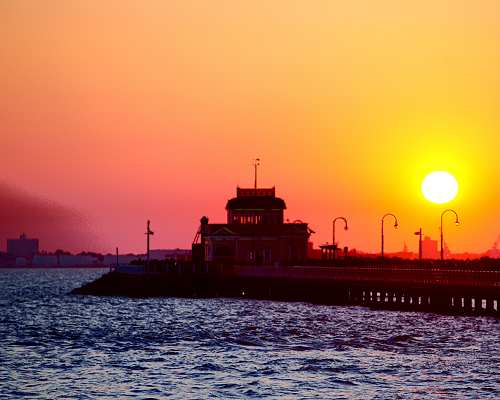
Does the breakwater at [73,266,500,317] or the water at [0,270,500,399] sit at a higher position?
the breakwater at [73,266,500,317]

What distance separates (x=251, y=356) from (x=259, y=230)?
9070 centimetres

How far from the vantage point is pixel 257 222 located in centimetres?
16175

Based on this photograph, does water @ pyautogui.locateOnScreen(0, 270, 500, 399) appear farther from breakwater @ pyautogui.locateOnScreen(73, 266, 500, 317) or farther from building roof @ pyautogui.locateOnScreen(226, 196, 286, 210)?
building roof @ pyautogui.locateOnScreen(226, 196, 286, 210)

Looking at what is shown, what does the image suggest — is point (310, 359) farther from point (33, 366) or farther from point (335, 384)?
point (33, 366)

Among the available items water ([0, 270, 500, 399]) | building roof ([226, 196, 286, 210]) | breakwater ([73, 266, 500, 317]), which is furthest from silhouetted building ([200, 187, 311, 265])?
water ([0, 270, 500, 399])

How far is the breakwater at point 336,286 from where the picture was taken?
90.1 m

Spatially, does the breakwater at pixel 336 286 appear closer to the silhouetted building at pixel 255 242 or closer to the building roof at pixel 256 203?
the silhouetted building at pixel 255 242

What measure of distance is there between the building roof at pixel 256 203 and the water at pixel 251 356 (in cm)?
5978

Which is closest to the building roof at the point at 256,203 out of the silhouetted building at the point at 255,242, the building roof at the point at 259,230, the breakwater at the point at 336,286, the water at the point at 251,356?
the silhouetted building at the point at 255,242

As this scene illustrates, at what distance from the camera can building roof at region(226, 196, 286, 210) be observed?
161 metres

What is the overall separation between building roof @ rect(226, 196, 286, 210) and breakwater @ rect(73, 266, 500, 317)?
61.1 feet

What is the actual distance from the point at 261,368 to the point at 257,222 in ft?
345

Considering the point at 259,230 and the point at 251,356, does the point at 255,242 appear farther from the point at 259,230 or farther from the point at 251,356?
the point at 251,356

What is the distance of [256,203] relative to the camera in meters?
162
